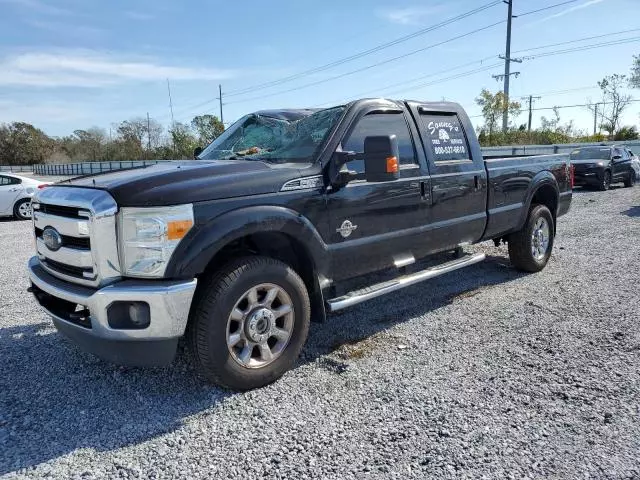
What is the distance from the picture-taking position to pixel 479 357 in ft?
12.6

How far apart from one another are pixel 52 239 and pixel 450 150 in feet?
12.0

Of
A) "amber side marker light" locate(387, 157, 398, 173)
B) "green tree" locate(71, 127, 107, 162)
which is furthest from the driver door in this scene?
"green tree" locate(71, 127, 107, 162)

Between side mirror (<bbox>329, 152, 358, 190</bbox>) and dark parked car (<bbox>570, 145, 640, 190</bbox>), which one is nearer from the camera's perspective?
side mirror (<bbox>329, 152, 358, 190</bbox>)

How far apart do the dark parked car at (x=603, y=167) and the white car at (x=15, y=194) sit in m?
17.4

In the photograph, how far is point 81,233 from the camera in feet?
10.1

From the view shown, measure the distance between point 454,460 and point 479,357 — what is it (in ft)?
4.60

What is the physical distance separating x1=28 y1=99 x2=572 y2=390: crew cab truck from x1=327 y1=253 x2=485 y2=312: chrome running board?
0.02m

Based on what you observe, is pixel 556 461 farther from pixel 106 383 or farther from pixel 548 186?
pixel 548 186

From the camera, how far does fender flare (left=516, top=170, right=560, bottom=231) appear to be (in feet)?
19.5

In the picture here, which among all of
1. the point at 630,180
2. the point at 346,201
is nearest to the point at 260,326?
the point at 346,201

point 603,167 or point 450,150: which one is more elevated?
point 450,150

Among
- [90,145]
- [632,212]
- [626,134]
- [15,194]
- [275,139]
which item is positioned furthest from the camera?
[90,145]

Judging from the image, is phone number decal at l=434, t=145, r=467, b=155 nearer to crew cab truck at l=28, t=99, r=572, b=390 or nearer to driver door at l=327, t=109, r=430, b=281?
crew cab truck at l=28, t=99, r=572, b=390

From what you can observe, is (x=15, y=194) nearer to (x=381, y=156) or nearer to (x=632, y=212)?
(x=381, y=156)
